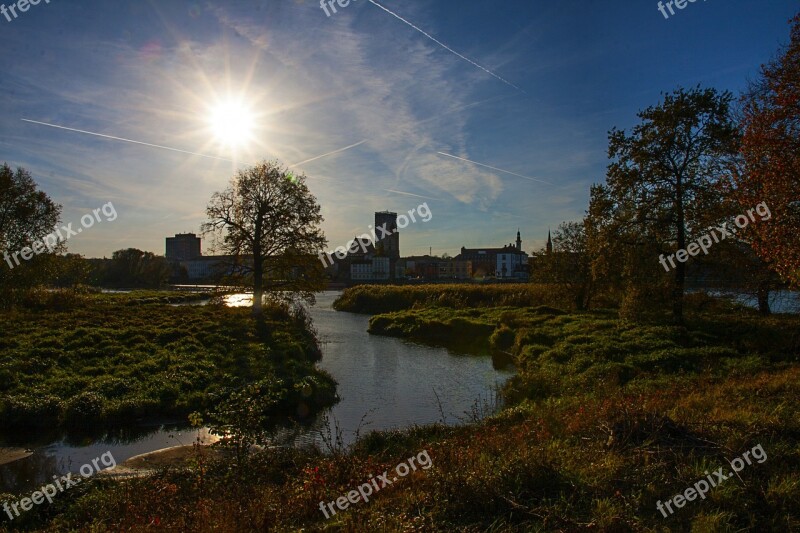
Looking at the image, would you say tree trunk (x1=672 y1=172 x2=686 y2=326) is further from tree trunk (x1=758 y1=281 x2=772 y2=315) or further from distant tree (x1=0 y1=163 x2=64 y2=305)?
distant tree (x1=0 y1=163 x2=64 y2=305)

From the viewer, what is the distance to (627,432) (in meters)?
7.86

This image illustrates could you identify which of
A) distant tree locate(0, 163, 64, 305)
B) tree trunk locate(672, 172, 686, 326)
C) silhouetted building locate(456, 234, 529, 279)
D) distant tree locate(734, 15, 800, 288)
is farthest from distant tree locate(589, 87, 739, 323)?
silhouetted building locate(456, 234, 529, 279)

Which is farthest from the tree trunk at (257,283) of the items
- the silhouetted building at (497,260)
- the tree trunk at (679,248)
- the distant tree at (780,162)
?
the silhouetted building at (497,260)

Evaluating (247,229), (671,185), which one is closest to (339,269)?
(247,229)

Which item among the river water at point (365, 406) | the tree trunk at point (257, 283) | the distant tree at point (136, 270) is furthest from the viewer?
the distant tree at point (136, 270)

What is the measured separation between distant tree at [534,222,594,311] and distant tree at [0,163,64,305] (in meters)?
35.1

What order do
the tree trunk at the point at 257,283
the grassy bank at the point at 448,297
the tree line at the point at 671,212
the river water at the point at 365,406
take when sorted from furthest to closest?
the grassy bank at the point at 448,297 < the tree trunk at the point at 257,283 < the tree line at the point at 671,212 < the river water at the point at 365,406

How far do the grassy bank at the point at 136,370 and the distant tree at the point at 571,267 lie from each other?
68.3 feet

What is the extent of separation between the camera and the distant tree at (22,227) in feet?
82.4

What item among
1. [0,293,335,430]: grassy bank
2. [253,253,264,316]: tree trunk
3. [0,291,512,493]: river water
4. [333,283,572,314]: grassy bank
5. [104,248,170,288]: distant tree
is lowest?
[0,291,512,493]: river water

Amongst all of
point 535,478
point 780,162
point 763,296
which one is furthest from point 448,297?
point 535,478

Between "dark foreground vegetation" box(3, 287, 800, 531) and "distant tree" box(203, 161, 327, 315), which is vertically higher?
"distant tree" box(203, 161, 327, 315)

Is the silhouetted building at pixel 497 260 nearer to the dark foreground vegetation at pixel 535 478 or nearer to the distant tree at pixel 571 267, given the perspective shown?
the distant tree at pixel 571 267

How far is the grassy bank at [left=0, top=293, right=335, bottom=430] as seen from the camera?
14.1 metres
